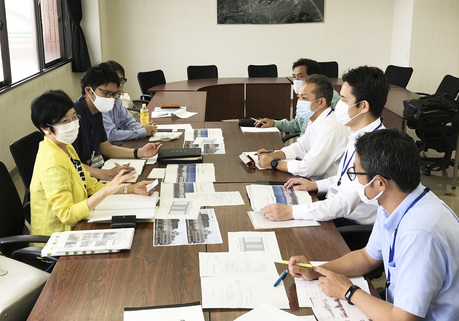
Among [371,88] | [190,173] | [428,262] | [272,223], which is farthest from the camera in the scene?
[190,173]

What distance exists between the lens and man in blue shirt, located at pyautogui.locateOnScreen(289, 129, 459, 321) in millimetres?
1573

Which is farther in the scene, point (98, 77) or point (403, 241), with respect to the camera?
point (98, 77)

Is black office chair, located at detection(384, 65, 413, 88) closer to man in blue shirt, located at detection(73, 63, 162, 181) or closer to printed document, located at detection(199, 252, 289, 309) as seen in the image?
man in blue shirt, located at detection(73, 63, 162, 181)

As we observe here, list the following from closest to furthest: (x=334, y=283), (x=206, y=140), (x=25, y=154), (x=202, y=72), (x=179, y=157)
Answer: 1. (x=334, y=283)
2. (x=25, y=154)
3. (x=179, y=157)
4. (x=206, y=140)
5. (x=202, y=72)

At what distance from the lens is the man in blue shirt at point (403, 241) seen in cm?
157

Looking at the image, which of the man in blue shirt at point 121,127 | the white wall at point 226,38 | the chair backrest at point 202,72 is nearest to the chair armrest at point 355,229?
the man in blue shirt at point 121,127

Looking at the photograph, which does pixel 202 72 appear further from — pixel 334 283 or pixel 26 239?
pixel 334 283

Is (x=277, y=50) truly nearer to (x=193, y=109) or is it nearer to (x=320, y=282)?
(x=193, y=109)

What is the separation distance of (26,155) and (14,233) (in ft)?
1.77

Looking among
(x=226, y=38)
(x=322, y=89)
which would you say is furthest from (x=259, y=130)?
(x=226, y=38)

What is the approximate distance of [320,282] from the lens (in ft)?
6.15

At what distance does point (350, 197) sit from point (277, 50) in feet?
23.1

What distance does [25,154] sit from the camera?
2984 mm

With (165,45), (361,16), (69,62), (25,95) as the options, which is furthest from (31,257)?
(361,16)
